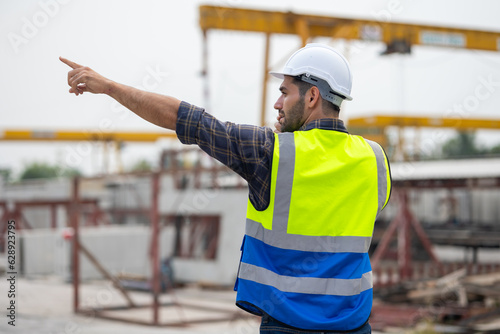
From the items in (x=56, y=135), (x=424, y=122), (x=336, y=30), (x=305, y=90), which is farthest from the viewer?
(x=56, y=135)

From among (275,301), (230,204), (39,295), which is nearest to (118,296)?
(39,295)

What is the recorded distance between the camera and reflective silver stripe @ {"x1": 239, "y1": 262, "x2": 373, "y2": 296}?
1873 millimetres

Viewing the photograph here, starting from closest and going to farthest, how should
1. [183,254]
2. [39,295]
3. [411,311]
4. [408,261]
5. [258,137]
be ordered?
1. [258,137]
2. [411,311]
3. [39,295]
4. [408,261]
5. [183,254]

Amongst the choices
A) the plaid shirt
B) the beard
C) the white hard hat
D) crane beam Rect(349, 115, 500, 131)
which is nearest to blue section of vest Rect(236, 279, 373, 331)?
the plaid shirt

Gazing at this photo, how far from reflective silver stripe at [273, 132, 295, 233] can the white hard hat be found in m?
0.27

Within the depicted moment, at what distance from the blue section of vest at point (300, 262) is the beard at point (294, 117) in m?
0.41

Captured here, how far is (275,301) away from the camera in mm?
1889

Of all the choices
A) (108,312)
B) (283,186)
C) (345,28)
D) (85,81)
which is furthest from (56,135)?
(283,186)

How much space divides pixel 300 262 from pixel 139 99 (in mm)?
706

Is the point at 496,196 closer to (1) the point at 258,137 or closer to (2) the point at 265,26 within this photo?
(2) the point at 265,26

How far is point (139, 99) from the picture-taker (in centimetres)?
183

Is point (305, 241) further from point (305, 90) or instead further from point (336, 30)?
point (336, 30)

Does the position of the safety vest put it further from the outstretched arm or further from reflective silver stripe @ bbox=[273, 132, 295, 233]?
the outstretched arm

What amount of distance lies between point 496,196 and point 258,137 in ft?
73.5
